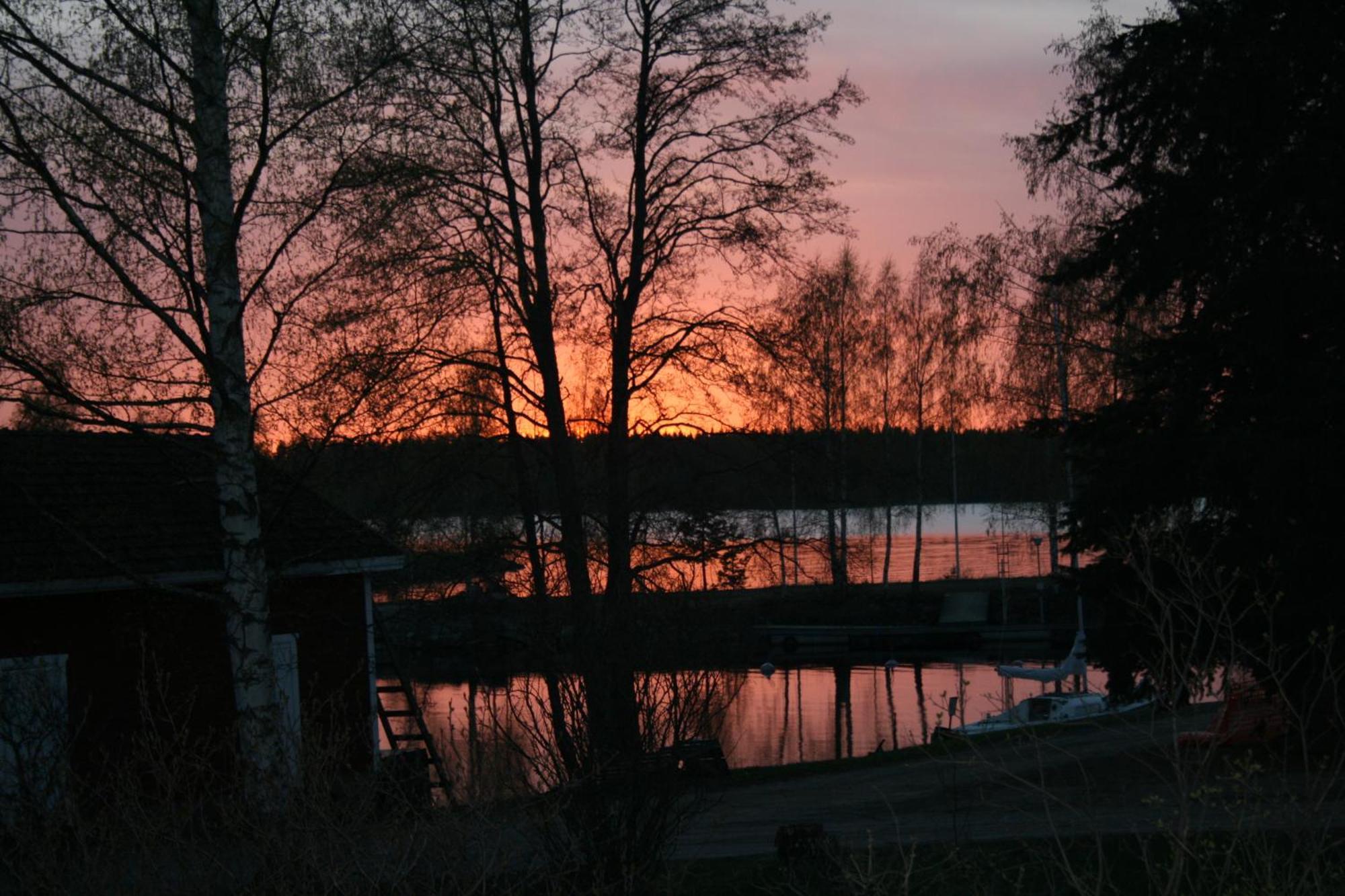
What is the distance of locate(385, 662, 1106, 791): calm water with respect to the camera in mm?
8086

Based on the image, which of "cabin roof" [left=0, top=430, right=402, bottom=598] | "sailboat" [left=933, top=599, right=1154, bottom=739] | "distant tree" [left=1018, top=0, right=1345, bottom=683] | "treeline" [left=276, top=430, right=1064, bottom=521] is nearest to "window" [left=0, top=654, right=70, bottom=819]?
"cabin roof" [left=0, top=430, right=402, bottom=598]

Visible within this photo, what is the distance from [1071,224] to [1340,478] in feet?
44.5

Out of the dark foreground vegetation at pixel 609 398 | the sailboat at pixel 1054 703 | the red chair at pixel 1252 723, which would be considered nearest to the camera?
the dark foreground vegetation at pixel 609 398

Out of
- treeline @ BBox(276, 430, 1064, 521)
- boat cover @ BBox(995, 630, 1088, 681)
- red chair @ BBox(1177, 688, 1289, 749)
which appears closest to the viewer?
red chair @ BBox(1177, 688, 1289, 749)

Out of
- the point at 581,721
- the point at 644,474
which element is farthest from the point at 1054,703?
the point at 581,721

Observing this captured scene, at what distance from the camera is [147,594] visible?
494 inches

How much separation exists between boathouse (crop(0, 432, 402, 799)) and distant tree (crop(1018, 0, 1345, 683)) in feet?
26.6

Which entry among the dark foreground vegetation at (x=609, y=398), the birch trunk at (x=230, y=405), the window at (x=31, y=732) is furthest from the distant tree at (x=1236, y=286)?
the window at (x=31, y=732)

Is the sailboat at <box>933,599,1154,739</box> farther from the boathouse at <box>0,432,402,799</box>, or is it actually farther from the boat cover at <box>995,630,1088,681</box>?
the boathouse at <box>0,432,402,799</box>

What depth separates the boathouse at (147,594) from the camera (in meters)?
11.7

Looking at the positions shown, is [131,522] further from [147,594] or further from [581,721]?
[581,721]

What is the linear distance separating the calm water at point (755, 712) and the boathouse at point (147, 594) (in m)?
1.83

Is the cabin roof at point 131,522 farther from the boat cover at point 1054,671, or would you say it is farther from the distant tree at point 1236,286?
the boat cover at point 1054,671

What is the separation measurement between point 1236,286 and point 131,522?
1110 centimetres
